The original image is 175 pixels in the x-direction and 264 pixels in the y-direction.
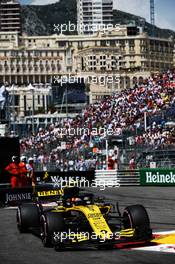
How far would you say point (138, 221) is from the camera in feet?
39.3

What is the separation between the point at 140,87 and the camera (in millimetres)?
55406

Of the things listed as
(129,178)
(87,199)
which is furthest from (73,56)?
(87,199)

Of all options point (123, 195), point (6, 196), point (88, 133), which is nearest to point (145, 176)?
point (123, 195)

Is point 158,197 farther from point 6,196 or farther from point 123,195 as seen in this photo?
point 6,196

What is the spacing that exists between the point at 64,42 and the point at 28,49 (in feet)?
54.5

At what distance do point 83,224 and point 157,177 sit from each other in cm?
1829

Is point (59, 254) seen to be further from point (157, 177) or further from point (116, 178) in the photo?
point (116, 178)

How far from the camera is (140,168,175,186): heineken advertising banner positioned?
96.7ft
